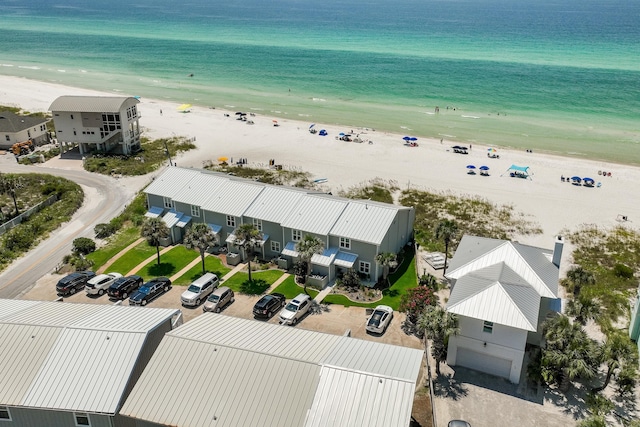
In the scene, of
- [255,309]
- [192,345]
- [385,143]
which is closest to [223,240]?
[255,309]

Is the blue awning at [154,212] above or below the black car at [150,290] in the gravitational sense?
above

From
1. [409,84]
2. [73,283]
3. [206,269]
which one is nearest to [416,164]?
[206,269]

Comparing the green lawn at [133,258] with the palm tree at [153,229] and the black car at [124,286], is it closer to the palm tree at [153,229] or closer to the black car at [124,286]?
the palm tree at [153,229]

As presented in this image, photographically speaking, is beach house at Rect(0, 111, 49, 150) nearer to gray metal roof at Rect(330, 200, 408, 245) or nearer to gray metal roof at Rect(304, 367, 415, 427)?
gray metal roof at Rect(330, 200, 408, 245)

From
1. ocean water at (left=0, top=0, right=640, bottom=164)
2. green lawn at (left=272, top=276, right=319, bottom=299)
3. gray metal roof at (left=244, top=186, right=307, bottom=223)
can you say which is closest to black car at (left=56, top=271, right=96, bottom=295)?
gray metal roof at (left=244, top=186, right=307, bottom=223)

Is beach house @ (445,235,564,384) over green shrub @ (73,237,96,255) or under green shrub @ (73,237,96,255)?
over

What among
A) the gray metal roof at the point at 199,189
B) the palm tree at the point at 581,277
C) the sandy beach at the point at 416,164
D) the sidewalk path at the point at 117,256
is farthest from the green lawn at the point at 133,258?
the palm tree at the point at 581,277

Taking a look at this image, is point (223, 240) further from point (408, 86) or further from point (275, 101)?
point (408, 86)
